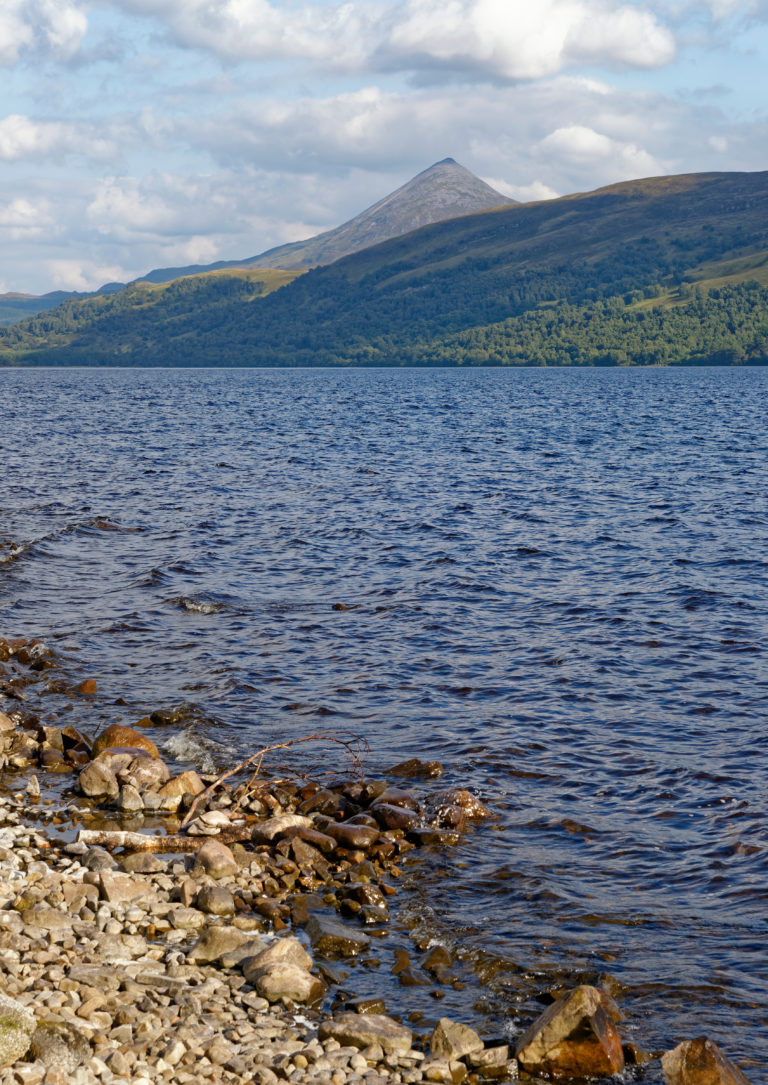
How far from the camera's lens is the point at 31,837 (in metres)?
12.0

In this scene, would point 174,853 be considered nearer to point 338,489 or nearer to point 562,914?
point 562,914

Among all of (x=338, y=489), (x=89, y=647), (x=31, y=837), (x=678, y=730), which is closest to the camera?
(x=31, y=837)

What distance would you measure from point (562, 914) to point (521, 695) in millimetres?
7337

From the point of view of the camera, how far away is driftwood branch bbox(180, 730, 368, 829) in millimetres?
13165

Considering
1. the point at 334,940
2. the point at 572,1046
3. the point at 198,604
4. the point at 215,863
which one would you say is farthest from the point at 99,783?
the point at 198,604

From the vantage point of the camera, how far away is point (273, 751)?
15.7 metres

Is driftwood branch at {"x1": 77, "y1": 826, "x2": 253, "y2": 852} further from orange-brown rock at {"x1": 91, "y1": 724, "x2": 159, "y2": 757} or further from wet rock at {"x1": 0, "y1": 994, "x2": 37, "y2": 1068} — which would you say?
wet rock at {"x1": 0, "y1": 994, "x2": 37, "y2": 1068}

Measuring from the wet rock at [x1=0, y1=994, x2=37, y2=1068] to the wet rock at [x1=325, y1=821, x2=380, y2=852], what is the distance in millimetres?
5069

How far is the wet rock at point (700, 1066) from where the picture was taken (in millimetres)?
7844

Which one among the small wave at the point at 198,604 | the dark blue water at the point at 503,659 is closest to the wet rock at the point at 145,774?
the dark blue water at the point at 503,659

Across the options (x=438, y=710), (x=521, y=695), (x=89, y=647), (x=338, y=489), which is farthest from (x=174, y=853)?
(x=338, y=489)

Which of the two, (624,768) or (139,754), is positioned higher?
(139,754)

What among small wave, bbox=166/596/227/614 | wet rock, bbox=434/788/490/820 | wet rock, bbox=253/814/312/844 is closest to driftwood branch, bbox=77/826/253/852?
wet rock, bbox=253/814/312/844

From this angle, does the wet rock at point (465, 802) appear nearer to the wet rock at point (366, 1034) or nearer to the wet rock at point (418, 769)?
the wet rock at point (418, 769)
